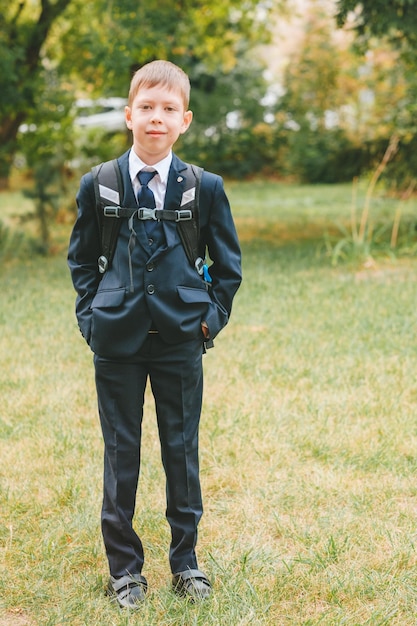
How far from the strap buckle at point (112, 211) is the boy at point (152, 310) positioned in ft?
0.14

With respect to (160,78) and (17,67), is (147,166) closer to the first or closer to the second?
(160,78)

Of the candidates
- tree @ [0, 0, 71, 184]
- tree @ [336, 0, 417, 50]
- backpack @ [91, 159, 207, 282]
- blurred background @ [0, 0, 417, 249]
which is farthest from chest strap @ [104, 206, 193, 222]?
tree @ [0, 0, 71, 184]

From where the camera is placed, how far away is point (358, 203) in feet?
58.1

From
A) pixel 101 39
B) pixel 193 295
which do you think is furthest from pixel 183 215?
pixel 101 39

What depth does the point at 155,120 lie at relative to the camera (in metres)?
2.61

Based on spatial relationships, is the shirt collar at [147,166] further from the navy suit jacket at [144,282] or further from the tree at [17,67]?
the tree at [17,67]

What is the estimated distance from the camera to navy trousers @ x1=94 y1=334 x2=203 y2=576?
2.77 m

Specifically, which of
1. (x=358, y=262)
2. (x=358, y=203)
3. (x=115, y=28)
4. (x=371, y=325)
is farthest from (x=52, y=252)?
(x=358, y=203)

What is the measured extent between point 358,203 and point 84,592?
1546cm

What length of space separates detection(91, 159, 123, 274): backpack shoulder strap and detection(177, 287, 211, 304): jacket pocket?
0.26 metres

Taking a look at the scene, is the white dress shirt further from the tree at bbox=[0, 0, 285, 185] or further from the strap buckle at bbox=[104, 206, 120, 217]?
the tree at bbox=[0, 0, 285, 185]

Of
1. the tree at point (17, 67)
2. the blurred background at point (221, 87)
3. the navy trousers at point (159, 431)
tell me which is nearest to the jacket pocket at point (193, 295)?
the navy trousers at point (159, 431)

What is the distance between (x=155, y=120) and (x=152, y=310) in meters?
0.59

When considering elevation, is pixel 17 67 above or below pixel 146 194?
above
